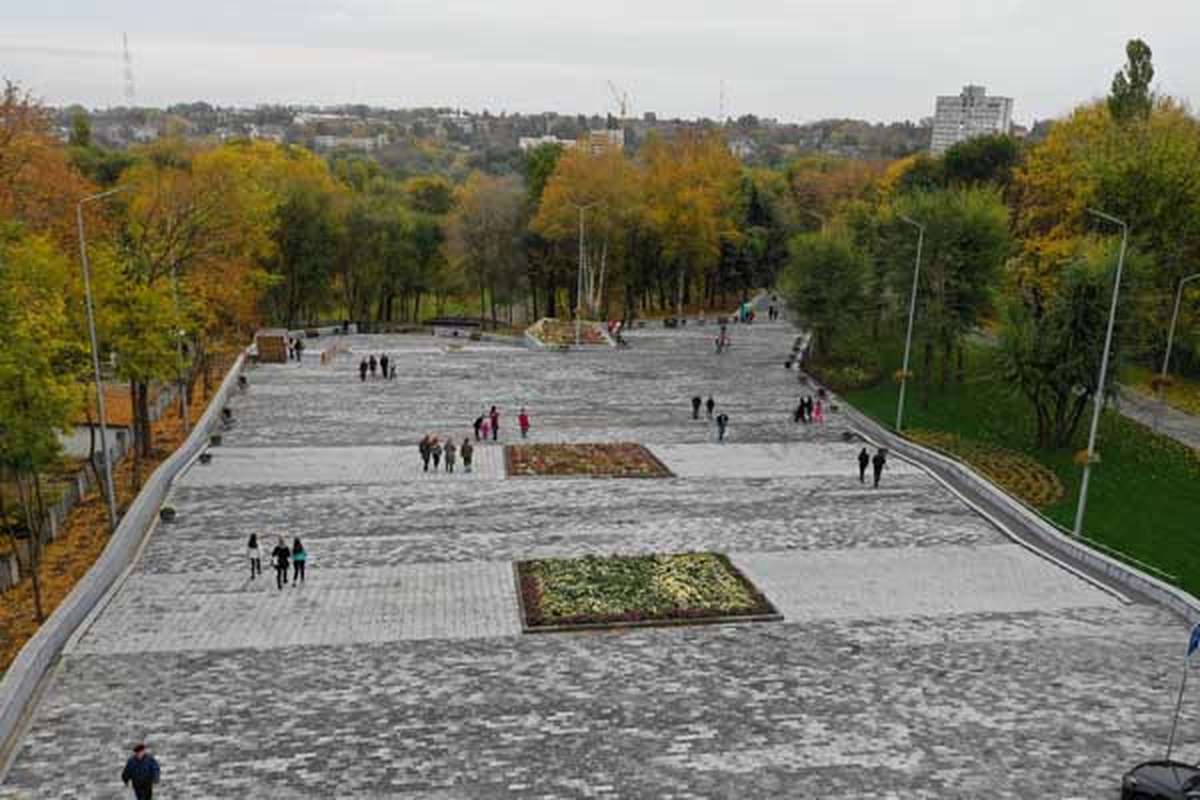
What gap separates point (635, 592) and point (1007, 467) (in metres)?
17.2

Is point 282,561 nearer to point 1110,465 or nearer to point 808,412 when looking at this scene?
point 808,412

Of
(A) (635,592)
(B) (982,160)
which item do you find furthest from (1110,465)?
(B) (982,160)

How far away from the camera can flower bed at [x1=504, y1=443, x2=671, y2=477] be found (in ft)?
101

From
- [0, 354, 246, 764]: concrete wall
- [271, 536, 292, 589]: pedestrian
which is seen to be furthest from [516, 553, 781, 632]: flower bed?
[0, 354, 246, 764]: concrete wall

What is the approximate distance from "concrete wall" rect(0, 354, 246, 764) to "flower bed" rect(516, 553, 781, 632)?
8.35 m

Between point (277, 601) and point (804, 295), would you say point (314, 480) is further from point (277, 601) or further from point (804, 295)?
point (804, 295)

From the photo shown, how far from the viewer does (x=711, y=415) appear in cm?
3941

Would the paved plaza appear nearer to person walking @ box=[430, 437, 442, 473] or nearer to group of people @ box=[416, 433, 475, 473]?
group of people @ box=[416, 433, 475, 473]

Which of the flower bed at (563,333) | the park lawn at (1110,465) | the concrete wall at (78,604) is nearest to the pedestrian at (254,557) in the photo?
the concrete wall at (78,604)

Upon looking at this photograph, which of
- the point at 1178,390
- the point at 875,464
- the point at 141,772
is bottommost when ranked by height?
the point at 875,464

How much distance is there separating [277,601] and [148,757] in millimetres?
7778

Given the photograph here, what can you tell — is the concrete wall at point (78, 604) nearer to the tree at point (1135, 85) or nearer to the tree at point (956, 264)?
A: the tree at point (956, 264)

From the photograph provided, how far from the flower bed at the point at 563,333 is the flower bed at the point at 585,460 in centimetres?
2431

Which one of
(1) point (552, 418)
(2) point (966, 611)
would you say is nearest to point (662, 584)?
(2) point (966, 611)
